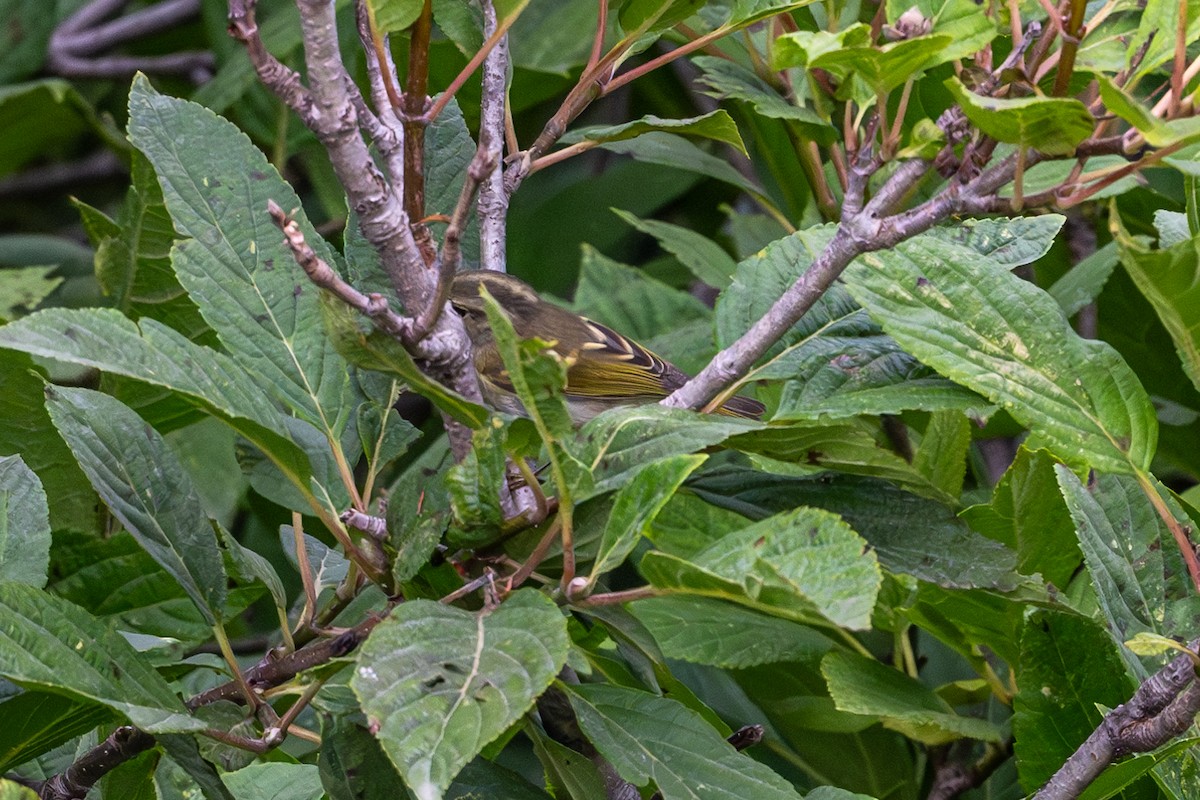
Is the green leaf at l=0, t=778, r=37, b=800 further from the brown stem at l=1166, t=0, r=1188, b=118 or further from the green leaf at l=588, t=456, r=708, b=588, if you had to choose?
the brown stem at l=1166, t=0, r=1188, b=118

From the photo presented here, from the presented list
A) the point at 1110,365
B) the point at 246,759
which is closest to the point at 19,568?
the point at 246,759

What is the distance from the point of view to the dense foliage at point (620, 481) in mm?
1223

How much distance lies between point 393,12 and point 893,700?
113 cm

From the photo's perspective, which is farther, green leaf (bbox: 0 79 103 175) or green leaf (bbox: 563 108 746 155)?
green leaf (bbox: 0 79 103 175)

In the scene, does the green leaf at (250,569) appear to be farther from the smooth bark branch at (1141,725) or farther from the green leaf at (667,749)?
the smooth bark branch at (1141,725)

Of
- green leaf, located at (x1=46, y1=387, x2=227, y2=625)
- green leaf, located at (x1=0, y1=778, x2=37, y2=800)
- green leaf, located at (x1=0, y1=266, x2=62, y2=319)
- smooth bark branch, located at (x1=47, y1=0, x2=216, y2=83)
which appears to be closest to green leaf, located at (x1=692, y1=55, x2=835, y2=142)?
green leaf, located at (x1=46, y1=387, x2=227, y2=625)

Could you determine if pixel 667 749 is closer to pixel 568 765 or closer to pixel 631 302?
A: pixel 568 765

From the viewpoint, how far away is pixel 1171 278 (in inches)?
55.0

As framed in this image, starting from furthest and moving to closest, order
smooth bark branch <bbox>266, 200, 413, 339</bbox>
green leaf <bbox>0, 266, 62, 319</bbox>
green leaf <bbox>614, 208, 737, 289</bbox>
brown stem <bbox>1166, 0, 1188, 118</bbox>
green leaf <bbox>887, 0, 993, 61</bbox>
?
1. green leaf <bbox>0, 266, 62, 319</bbox>
2. green leaf <bbox>614, 208, 737, 289</bbox>
3. green leaf <bbox>887, 0, 993, 61</bbox>
4. brown stem <bbox>1166, 0, 1188, 118</bbox>
5. smooth bark branch <bbox>266, 200, 413, 339</bbox>

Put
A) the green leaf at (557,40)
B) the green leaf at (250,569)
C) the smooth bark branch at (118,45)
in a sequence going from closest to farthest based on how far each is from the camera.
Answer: the green leaf at (250,569) → the green leaf at (557,40) → the smooth bark branch at (118,45)

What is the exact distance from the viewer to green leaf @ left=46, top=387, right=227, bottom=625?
1422 millimetres

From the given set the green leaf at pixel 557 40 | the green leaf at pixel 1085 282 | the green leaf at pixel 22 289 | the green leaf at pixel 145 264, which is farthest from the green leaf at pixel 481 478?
the green leaf at pixel 557 40

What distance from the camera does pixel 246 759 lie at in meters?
1.42

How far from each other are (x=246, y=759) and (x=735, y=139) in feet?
3.38
